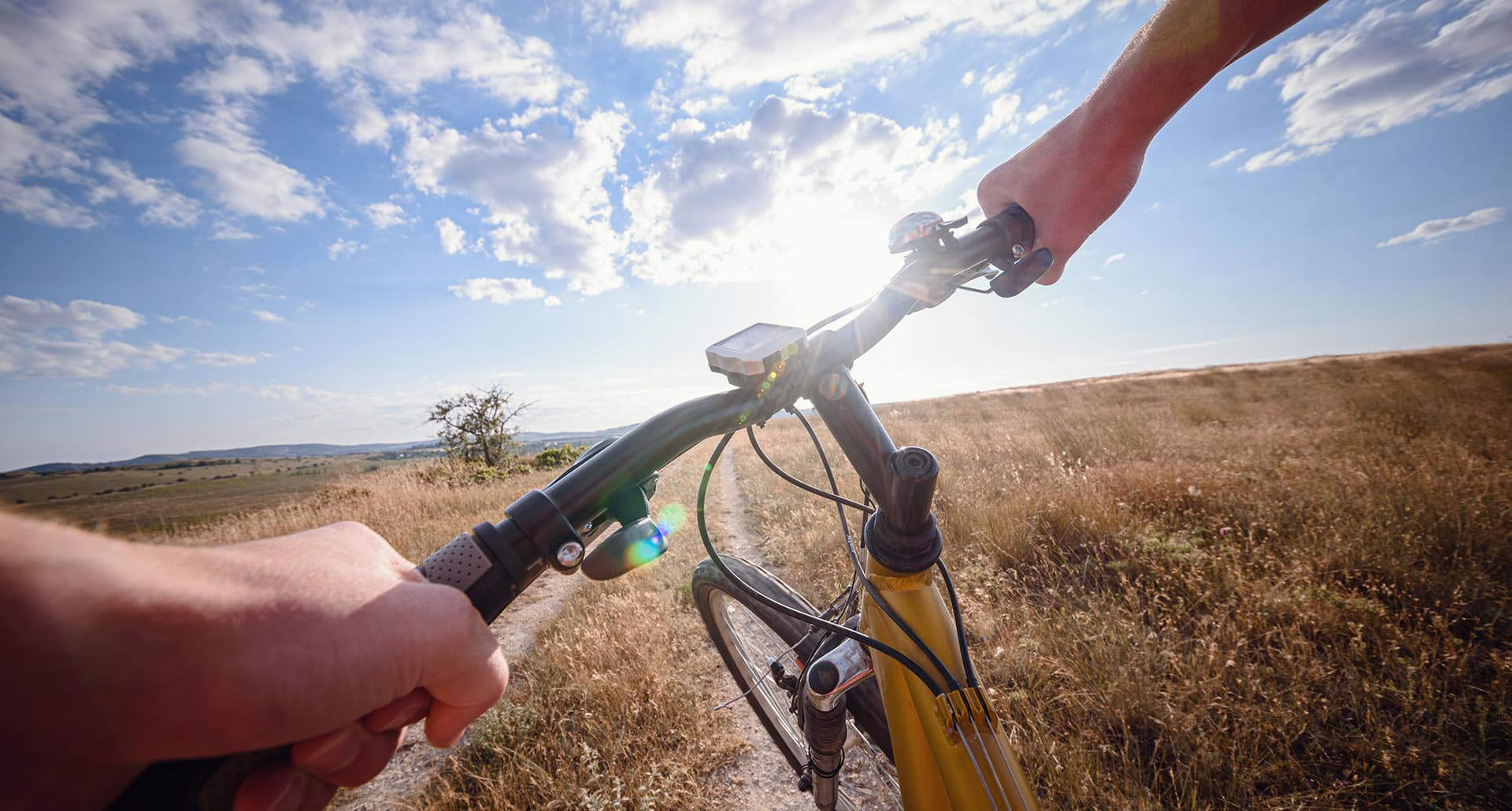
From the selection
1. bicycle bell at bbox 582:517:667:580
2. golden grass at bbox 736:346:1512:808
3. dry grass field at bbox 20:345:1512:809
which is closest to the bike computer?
bicycle bell at bbox 582:517:667:580

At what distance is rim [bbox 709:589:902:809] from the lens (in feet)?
7.14

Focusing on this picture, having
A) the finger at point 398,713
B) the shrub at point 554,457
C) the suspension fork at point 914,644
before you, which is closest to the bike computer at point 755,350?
the suspension fork at point 914,644

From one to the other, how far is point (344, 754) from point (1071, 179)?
1.98 metres

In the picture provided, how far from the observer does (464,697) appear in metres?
0.74

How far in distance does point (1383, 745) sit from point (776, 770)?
251 cm

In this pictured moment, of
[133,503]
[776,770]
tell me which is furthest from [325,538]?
[133,503]

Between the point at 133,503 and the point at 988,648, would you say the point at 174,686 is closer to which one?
the point at 988,648

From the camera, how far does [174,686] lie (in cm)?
50

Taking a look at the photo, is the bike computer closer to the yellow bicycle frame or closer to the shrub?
the yellow bicycle frame

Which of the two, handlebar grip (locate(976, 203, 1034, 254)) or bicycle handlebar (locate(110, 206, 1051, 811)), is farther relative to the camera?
handlebar grip (locate(976, 203, 1034, 254))

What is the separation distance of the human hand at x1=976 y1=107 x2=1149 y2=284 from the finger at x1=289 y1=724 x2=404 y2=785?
5.93 ft

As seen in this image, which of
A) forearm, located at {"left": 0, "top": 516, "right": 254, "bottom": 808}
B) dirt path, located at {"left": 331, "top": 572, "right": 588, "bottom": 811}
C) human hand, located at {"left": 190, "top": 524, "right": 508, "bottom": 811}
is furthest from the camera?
dirt path, located at {"left": 331, "top": 572, "right": 588, "bottom": 811}

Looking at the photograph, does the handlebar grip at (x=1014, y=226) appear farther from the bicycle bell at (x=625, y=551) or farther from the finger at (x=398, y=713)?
the finger at (x=398, y=713)

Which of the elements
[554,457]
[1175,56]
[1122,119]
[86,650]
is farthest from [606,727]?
[554,457]
